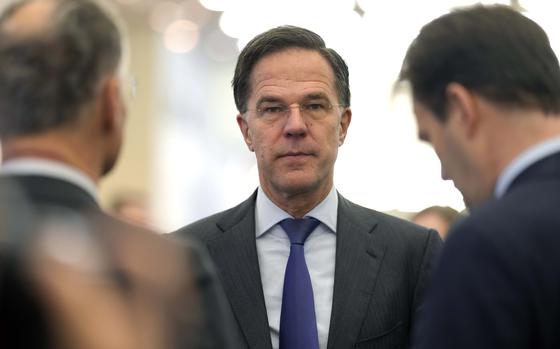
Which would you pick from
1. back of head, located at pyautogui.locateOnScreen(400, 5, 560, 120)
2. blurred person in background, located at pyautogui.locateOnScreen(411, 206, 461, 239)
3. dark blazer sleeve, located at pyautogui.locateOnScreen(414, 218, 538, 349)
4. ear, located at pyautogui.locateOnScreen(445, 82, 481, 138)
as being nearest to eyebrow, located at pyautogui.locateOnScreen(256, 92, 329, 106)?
back of head, located at pyautogui.locateOnScreen(400, 5, 560, 120)

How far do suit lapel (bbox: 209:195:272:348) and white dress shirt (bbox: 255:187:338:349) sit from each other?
0.12 ft

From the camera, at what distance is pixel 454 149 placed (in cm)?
243

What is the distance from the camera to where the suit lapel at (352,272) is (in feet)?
11.4

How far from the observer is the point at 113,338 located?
2.04 meters

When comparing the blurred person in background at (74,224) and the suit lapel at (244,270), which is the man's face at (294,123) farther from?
the blurred person in background at (74,224)

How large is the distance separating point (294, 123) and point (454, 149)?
1.42 metres

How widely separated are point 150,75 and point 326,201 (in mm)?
16988

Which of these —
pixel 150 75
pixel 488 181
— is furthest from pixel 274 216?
pixel 150 75

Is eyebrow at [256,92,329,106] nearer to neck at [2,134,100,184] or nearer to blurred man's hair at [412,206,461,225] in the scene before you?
neck at [2,134,100,184]

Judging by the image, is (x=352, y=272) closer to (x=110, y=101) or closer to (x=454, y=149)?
(x=454, y=149)

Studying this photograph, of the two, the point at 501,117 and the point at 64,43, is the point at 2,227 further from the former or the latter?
the point at 501,117

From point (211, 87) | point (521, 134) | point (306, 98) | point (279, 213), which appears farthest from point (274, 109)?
point (211, 87)

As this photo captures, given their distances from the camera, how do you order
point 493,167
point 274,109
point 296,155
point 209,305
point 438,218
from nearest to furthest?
point 209,305
point 493,167
point 296,155
point 274,109
point 438,218

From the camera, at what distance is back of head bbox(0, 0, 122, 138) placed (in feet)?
7.12
